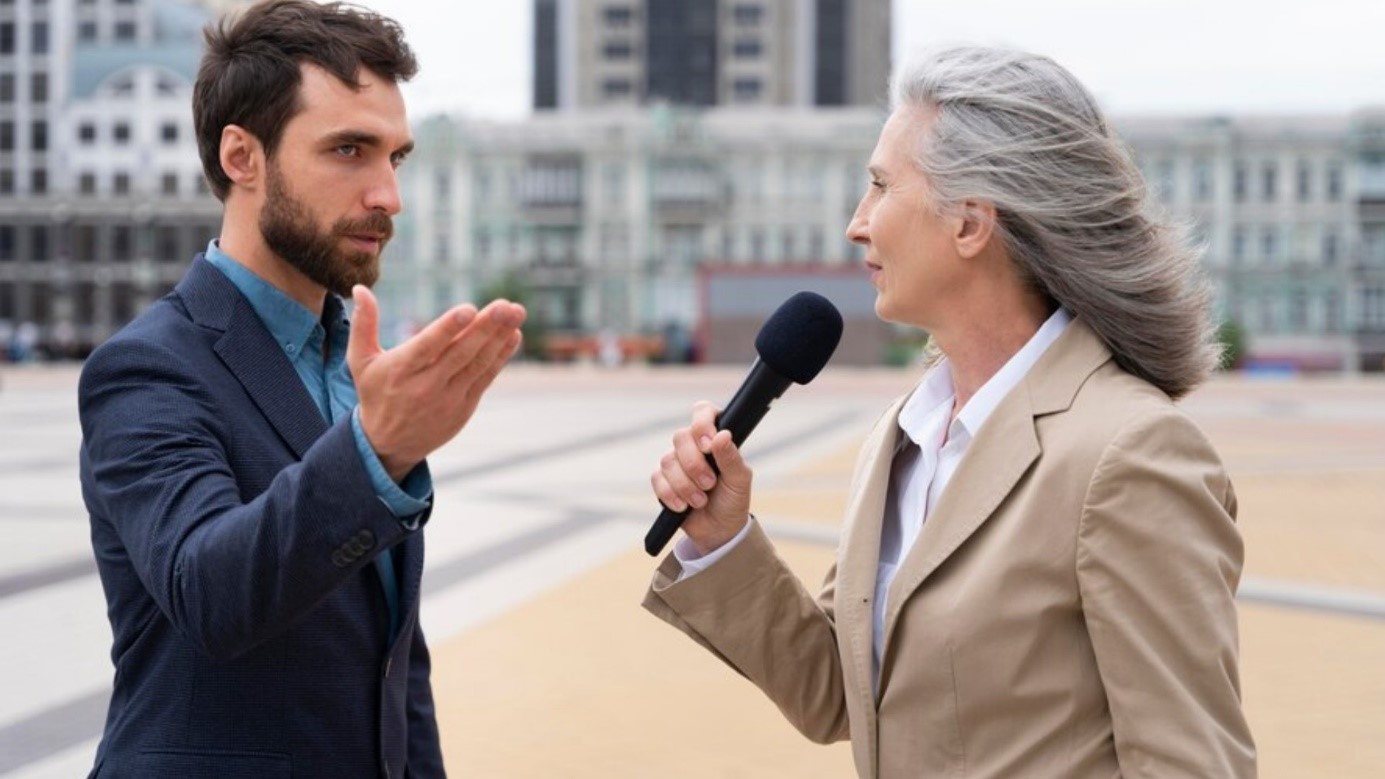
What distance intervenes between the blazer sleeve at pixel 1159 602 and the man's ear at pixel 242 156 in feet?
A: 3.96

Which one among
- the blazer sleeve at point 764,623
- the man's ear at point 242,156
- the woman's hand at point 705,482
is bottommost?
the blazer sleeve at point 764,623

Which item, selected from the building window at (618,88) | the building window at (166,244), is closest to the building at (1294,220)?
the building window at (618,88)

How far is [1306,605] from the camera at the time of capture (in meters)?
8.23

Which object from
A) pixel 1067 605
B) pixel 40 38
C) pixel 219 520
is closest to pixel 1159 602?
pixel 1067 605

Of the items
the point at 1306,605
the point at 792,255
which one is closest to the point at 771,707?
the point at 1306,605

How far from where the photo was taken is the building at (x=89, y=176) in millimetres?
70438

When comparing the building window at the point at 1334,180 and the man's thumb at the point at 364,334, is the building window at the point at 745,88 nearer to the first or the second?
the building window at the point at 1334,180

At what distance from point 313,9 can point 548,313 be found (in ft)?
203

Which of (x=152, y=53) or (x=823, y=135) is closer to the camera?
(x=823, y=135)

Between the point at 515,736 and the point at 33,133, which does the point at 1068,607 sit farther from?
the point at 33,133

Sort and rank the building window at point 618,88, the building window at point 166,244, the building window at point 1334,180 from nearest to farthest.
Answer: the building window at point 1334,180, the building window at point 166,244, the building window at point 618,88

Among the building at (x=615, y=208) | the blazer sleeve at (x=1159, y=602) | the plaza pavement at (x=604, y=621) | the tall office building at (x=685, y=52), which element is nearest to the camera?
the blazer sleeve at (x=1159, y=602)

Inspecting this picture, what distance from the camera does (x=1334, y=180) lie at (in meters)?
62.0

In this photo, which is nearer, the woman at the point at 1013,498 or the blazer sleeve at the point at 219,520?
the blazer sleeve at the point at 219,520
